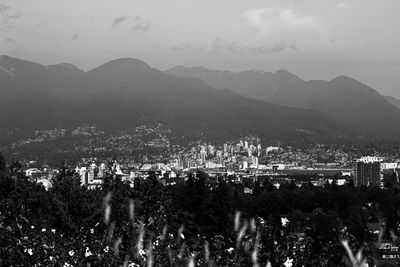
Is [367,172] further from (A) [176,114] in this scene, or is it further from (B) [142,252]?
(A) [176,114]

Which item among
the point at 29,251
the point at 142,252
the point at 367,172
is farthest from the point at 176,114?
the point at 29,251

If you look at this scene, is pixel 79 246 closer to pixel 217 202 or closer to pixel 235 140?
pixel 217 202

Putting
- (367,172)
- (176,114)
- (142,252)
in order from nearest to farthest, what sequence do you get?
(142,252)
(367,172)
(176,114)

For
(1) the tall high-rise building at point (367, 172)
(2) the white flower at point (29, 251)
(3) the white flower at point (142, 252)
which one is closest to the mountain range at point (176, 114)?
(1) the tall high-rise building at point (367, 172)

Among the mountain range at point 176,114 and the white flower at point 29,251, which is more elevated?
the mountain range at point 176,114

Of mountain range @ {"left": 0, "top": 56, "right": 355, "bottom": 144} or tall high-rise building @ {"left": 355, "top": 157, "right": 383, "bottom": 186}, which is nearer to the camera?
tall high-rise building @ {"left": 355, "top": 157, "right": 383, "bottom": 186}

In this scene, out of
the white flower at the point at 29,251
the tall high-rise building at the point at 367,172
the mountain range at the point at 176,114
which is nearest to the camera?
the white flower at the point at 29,251

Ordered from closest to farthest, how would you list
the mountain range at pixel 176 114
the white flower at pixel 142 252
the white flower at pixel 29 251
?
the white flower at pixel 29 251
the white flower at pixel 142 252
the mountain range at pixel 176 114

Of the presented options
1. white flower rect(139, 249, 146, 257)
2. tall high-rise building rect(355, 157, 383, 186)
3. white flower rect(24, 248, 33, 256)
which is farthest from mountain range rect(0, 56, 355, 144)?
white flower rect(24, 248, 33, 256)

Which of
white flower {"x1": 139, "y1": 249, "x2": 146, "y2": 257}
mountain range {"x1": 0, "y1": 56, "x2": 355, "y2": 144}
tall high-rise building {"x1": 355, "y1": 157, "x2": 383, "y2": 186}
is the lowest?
tall high-rise building {"x1": 355, "y1": 157, "x2": 383, "y2": 186}

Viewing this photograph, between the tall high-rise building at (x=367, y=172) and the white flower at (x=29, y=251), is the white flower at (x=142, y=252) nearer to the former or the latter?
the white flower at (x=29, y=251)

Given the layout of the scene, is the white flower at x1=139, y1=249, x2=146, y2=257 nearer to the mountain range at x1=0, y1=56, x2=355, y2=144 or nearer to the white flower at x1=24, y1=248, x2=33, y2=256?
the white flower at x1=24, y1=248, x2=33, y2=256
